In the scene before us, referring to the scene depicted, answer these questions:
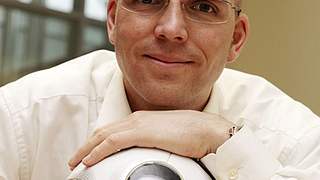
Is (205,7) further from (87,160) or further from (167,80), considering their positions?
(87,160)

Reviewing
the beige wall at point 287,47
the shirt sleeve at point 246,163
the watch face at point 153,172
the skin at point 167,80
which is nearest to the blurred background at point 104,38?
the beige wall at point 287,47

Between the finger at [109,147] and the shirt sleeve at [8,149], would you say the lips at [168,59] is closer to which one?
the finger at [109,147]

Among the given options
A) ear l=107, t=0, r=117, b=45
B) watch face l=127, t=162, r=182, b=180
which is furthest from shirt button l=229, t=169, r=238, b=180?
ear l=107, t=0, r=117, b=45

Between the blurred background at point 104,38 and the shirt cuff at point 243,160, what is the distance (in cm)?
166

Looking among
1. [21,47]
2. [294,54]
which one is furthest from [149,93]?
[21,47]

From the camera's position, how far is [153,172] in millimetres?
952

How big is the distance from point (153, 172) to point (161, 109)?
0.41 metres

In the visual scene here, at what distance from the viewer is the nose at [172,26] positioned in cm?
120

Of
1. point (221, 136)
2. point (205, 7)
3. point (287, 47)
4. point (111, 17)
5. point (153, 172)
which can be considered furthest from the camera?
Result: point (287, 47)

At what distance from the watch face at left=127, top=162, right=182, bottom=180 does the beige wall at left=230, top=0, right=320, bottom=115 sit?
6.24 ft

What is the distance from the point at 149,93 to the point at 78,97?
Answer: 0.20 metres

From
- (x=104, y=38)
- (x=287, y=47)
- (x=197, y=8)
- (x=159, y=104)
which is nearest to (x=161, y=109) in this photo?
(x=159, y=104)

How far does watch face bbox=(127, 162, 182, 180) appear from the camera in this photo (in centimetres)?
95

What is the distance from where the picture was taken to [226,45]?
135cm
